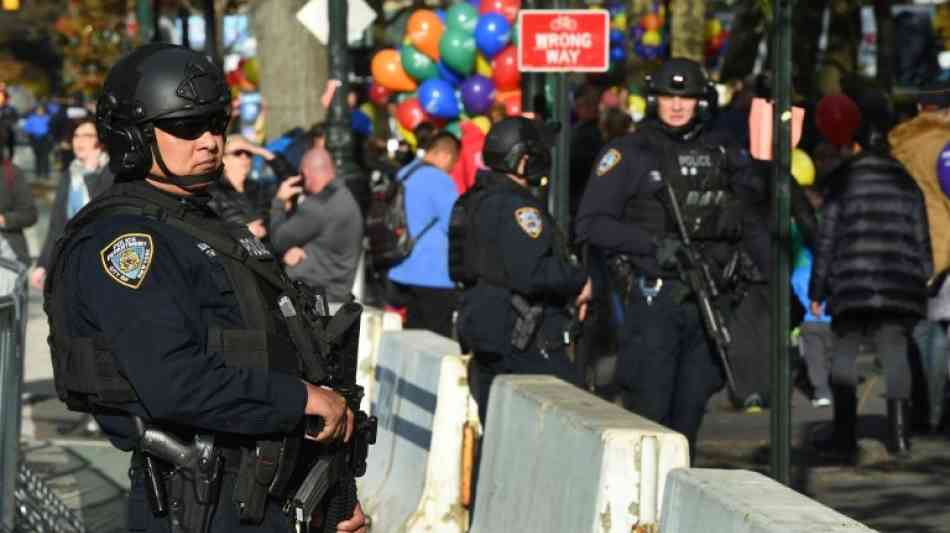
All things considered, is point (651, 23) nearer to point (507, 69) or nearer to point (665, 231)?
point (507, 69)

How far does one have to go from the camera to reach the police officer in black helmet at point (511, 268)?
8547mm

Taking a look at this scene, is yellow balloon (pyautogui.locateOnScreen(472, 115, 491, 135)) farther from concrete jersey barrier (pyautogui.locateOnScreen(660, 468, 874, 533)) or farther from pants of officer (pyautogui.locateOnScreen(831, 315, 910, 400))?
concrete jersey barrier (pyautogui.locateOnScreen(660, 468, 874, 533))

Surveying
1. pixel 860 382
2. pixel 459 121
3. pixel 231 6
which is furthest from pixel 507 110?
pixel 231 6

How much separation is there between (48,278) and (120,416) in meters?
0.36

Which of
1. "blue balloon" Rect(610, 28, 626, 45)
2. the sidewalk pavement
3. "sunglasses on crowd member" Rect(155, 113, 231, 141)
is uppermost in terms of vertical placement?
"sunglasses on crowd member" Rect(155, 113, 231, 141)

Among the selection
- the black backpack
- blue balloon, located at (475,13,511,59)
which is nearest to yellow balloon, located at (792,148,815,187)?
the black backpack

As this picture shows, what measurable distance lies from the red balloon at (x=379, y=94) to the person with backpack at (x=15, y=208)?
9.04m

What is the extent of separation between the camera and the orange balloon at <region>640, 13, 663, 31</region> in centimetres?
3562

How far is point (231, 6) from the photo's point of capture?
2753 cm

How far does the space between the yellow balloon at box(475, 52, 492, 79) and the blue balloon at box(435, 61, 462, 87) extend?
1.11ft

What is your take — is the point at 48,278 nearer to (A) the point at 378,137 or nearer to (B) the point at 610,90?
(B) the point at 610,90

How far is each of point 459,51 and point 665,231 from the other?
1086 centimetres

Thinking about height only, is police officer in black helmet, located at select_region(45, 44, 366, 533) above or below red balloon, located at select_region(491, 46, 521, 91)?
above

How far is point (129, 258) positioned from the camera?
4445 millimetres
